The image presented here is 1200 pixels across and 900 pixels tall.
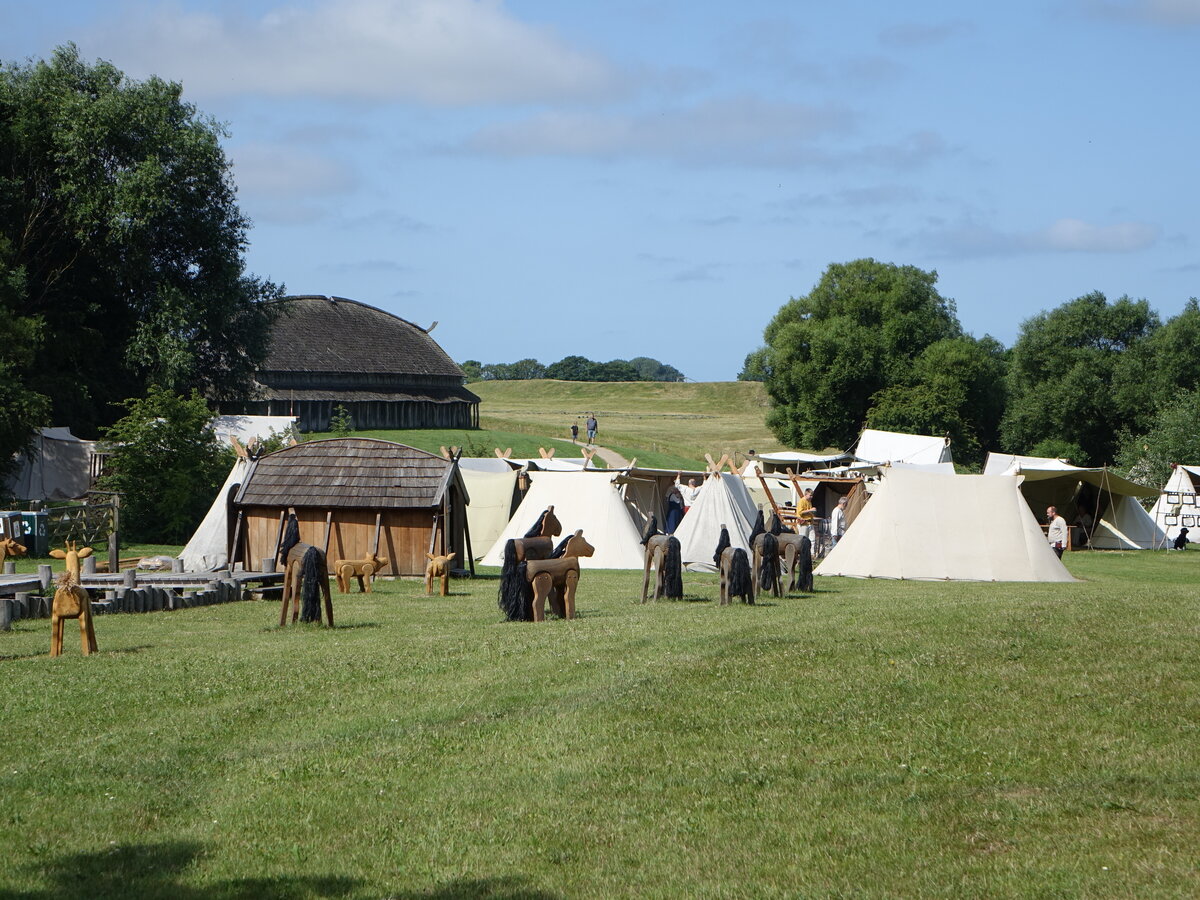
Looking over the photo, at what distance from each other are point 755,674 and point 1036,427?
6149 cm

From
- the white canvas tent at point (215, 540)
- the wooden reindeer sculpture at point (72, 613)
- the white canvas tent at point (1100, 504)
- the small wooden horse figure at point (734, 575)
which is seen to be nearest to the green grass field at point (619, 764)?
the wooden reindeer sculpture at point (72, 613)

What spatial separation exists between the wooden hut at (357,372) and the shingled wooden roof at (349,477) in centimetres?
A: 3694

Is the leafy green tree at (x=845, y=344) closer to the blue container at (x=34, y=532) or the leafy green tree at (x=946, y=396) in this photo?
the leafy green tree at (x=946, y=396)

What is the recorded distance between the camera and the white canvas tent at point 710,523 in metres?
26.7

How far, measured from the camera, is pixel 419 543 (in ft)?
77.3

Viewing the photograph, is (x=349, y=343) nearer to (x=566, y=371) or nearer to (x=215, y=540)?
(x=215, y=540)

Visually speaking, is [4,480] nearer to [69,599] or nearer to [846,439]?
[69,599]

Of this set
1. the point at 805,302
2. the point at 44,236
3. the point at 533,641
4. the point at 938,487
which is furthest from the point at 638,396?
the point at 533,641

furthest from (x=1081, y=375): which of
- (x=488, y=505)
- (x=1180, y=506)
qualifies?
(x=488, y=505)

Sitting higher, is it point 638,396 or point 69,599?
point 638,396

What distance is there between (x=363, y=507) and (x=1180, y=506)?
2717 cm

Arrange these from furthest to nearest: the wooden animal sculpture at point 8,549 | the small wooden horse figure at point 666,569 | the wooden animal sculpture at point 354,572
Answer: the wooden animal sculpture at point 8,549 → the wooden animal sculpture at point 354,572 → the small wooden horse figure at point 666,569

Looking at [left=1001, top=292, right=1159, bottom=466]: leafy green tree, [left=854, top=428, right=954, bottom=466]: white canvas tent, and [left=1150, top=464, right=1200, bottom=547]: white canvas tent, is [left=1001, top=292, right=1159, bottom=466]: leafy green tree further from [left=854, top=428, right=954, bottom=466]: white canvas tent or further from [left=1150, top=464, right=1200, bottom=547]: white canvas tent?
[left=1150, top=464, right=1200, bottom=547]: white canvas tent

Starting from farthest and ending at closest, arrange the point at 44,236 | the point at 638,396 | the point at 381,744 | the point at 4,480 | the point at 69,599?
1. the point at 638,396
2. the point at 44,236
3. the point at 4,480
4. the point at 69,599
5. the point at 381,744
